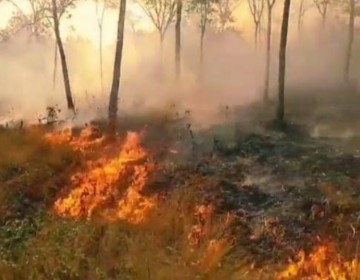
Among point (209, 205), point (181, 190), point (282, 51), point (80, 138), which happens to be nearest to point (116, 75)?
point (80, 138)

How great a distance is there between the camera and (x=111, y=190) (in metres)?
12.2

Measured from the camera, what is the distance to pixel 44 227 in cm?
1018

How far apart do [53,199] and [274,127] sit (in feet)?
33.8

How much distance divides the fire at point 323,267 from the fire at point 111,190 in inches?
124

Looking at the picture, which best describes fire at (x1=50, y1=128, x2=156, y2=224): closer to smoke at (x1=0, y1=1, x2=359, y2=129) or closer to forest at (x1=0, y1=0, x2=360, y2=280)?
forest at (x1=0, y1=0, x2=360, y2=280)

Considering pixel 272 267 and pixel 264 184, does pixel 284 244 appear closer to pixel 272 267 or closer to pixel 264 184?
pixel 272 267

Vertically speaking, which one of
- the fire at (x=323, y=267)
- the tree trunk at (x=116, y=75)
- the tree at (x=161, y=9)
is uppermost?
the tree at (x=161, y=9)

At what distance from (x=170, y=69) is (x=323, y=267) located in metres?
40.6

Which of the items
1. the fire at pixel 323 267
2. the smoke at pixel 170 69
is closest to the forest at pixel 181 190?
the fire at pixel 323 267

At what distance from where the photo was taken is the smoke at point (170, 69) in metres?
29.8

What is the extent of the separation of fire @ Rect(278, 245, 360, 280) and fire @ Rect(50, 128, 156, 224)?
315cm

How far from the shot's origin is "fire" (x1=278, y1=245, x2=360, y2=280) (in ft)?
27.3

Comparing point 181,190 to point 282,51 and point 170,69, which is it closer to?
point 282,51

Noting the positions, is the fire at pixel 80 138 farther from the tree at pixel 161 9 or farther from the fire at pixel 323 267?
the tree at pixel 161 9
